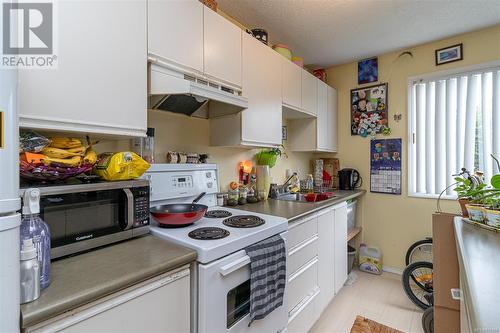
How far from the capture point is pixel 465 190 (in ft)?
4.30

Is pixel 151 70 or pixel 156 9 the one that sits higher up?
pixel 156 9

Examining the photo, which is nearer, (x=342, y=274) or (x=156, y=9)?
(x=156, y=9)

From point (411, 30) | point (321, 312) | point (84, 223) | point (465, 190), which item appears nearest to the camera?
point (84, 223)

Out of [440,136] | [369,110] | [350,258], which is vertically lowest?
[350,258]

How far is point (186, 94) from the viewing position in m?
1.26

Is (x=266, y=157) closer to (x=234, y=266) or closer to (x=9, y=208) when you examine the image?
(x=234, y=266)

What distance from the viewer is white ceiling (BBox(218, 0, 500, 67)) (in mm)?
1829

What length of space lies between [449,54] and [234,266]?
295 cm

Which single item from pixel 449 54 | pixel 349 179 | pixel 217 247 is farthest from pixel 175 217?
pixel 449 54

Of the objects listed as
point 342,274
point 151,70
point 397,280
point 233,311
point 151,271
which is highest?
point 151,70

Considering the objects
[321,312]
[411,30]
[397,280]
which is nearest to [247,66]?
[411,30]

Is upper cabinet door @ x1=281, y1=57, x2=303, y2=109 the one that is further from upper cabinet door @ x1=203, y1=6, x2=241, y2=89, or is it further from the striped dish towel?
the striped dish towel

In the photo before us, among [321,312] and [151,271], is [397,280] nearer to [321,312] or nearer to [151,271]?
[321,312]

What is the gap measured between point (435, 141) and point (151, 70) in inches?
110
